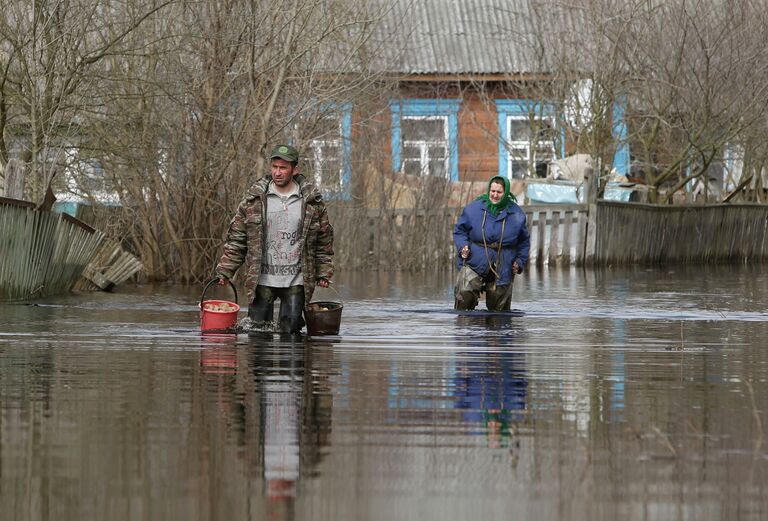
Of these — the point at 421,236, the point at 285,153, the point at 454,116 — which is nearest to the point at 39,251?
the point at 285,153

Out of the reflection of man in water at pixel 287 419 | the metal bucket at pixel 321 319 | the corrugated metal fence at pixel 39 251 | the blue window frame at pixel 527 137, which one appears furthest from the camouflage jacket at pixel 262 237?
the blue window frame at pixel 527 137

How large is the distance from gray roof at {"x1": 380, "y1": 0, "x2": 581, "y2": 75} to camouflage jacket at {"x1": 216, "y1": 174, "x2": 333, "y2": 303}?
21.1 m

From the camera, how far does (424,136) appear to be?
36.6 metres

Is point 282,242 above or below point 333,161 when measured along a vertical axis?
below


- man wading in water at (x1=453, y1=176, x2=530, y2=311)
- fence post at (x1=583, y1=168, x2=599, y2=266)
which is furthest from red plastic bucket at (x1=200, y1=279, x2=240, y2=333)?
fence post at (x1=583, y1=168, x2=599, y2=266)

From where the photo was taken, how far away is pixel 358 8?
2541 cm

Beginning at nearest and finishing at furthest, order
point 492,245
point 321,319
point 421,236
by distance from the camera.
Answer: point 321,319, point 492,245, point 421,236

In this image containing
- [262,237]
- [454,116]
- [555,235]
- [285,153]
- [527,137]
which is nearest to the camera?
[285,153]

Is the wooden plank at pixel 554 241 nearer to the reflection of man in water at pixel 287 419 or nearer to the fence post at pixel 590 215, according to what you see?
the fence post at pixel 590 215

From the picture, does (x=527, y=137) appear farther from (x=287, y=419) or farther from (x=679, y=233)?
(x=287, y=419)

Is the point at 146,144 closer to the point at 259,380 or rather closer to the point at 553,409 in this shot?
the point at 259,380

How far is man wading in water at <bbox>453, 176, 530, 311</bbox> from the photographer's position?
60.8ft

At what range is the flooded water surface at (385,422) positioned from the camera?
6602 mm

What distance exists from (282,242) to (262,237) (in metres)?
0.17
